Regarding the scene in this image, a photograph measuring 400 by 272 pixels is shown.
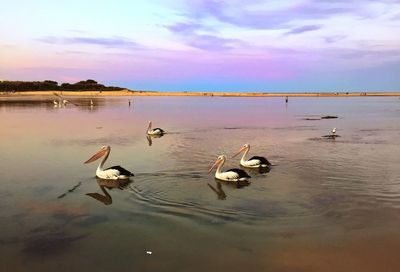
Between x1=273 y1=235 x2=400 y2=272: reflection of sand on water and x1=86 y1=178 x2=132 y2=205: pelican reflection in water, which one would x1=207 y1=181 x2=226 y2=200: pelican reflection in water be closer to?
x1=86 y1=178 x2=132 y2=205: pelican reflection in water

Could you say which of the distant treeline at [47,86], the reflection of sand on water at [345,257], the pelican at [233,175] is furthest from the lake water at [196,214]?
the distant treeline at [47,86]

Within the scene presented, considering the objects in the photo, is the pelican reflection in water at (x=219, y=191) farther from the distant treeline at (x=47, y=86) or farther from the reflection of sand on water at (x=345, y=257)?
the distant treeline at (x=47, y=86)

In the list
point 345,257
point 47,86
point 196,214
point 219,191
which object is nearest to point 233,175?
point 219,191

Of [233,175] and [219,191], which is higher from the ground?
[233,175]

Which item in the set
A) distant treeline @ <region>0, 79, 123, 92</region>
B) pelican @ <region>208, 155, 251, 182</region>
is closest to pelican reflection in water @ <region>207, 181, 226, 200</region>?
pelican @ <region>208, 155, 251, 182</region>

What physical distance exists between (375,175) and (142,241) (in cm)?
→ 718

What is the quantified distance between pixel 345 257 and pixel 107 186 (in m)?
5.96

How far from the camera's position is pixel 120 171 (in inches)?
433

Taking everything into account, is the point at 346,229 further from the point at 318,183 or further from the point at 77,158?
the point at 77,158

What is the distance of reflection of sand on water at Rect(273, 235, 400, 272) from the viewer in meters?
6.18

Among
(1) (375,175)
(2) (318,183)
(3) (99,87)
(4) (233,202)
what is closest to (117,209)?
(4) (233,202)

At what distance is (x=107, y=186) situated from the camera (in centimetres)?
1061

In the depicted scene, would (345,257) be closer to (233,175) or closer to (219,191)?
(219,191)

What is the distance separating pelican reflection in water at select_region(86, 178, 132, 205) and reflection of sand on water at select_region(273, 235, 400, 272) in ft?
13.9
